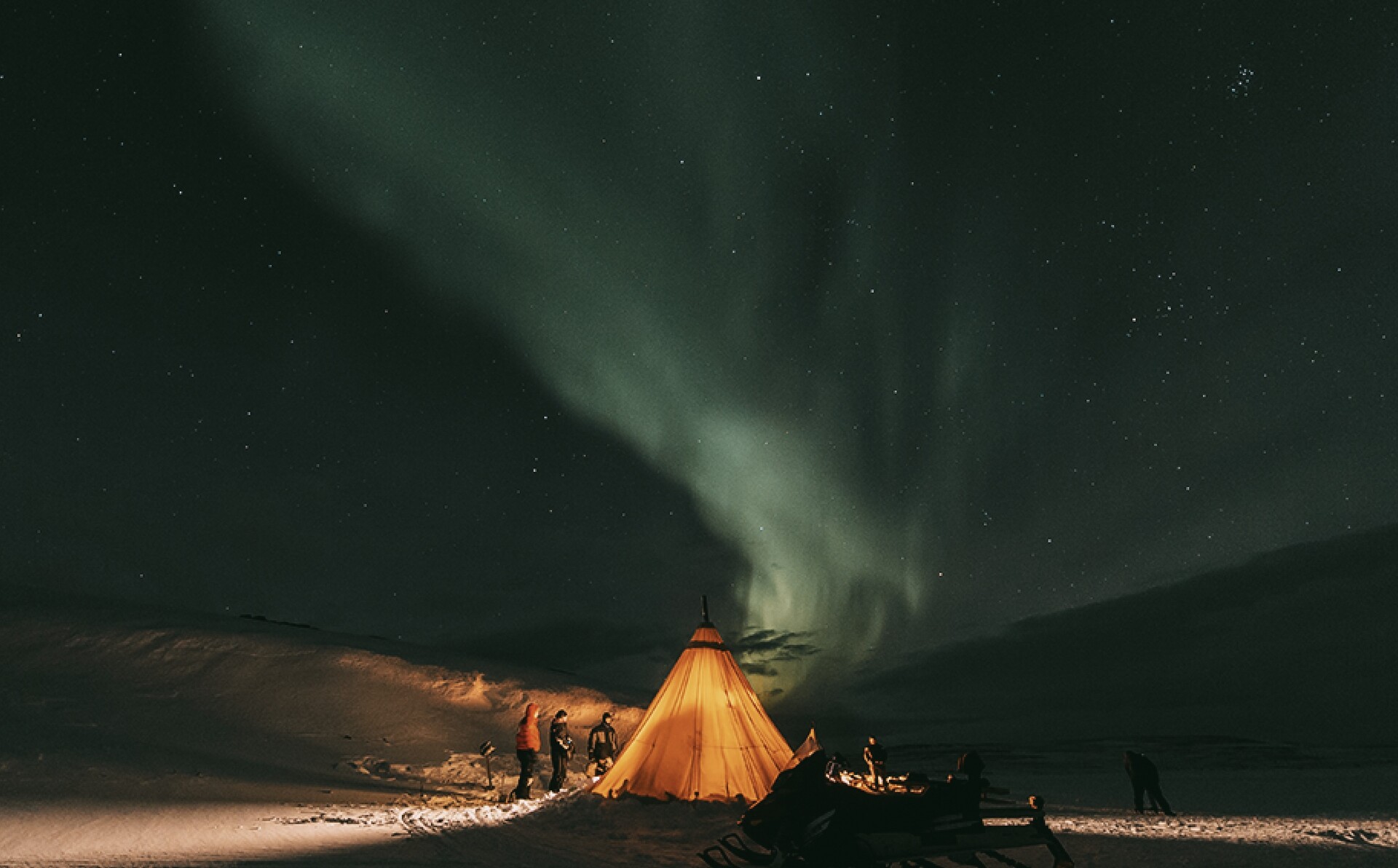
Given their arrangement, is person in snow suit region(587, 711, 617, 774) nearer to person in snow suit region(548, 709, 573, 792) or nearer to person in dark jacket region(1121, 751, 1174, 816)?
person in snow suit region(548, 709, 573, 792)

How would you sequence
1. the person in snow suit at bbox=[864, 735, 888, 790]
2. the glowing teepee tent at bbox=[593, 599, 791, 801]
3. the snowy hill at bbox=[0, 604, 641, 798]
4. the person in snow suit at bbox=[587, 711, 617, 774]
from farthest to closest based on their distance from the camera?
the snowy hill at bbox=[0, 604, 641, 798] → the person in snow suit at bbox=[587, 711, 617, 774] → the glowing teepee tent at bbox=[593, 599, 791, 801] → the person in snow suit at bbox=[864, 735, 888, 790]

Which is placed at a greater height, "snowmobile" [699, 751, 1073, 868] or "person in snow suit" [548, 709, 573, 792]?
"person in snow suit" [548, 709, 573, 792]

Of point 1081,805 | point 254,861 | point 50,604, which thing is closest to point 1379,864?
point 1081,805

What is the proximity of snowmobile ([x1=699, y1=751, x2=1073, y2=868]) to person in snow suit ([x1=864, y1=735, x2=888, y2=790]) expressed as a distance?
107 inches

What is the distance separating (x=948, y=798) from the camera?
18.8ft

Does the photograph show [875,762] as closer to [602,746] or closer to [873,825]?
[873,825]

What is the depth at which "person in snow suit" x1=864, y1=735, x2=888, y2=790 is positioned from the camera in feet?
28.8

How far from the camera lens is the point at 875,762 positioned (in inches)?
399

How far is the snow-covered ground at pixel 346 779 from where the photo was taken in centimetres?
945

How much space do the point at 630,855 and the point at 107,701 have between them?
67.1 ft

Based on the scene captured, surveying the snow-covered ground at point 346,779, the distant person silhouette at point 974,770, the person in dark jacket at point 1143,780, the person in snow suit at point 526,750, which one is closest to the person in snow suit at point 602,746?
the snow-covered ground at point 346,779

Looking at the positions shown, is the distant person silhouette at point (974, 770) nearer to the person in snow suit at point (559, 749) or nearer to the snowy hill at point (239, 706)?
the person in snow suit at point (559, 749)

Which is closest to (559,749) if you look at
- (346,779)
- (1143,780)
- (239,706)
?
(346,779)

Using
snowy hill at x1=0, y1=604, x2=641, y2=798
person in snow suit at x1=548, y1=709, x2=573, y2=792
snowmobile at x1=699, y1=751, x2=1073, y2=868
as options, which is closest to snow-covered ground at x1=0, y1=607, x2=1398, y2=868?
snowy hill at x1=0, y1=604, x2=641, y2=798
